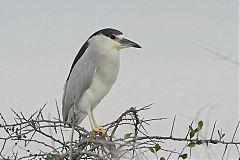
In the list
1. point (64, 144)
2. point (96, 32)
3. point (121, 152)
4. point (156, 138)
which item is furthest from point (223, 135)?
point (96, 32)

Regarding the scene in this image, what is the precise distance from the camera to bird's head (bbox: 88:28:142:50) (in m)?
2.81

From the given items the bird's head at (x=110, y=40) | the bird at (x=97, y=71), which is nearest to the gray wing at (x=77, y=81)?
the bird at (x=97, y=71)

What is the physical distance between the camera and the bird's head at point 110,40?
2814mm

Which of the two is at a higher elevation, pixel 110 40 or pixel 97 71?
pixel 110 40

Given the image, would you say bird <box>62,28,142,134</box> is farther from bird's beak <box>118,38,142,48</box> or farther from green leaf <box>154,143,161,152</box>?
green leaf <box>154,143,161,152</box>

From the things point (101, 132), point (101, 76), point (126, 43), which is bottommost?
point (101, 132)

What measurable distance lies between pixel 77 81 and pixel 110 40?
13.2 inches

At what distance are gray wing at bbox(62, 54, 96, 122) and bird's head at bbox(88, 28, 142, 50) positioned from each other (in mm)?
132

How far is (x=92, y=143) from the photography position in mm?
1645

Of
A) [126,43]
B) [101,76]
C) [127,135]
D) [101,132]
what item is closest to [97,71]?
[101,76]

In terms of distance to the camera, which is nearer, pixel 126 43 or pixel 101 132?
pixel 101 132

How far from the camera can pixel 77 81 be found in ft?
9.78

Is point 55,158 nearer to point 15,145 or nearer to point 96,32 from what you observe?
point 15,145

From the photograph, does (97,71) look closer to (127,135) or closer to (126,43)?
(126,43)
